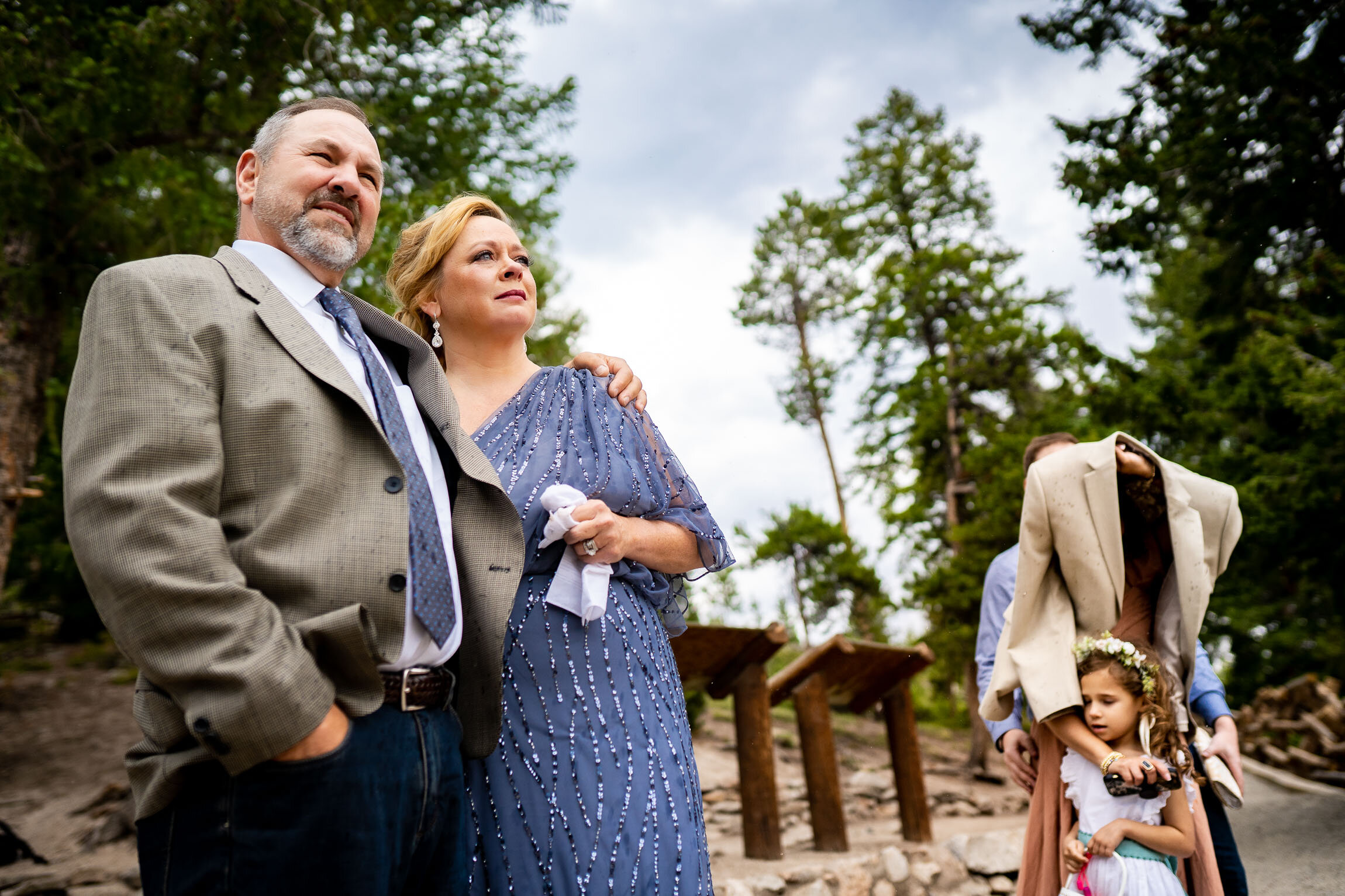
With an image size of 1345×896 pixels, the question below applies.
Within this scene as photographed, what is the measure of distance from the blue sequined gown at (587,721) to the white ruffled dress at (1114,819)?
4.61 feet

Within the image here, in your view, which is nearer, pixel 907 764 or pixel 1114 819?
pixel 1114 819

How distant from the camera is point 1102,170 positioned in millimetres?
10328

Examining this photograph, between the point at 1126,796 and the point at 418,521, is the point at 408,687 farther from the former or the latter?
the point at 1126,796

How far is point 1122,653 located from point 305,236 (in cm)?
254

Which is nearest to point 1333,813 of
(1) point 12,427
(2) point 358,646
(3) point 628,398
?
(3) point 628,398

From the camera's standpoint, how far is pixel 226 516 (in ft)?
4.88

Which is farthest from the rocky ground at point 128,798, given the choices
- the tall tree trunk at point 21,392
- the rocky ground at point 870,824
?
the tall tree trunk at point 21,392

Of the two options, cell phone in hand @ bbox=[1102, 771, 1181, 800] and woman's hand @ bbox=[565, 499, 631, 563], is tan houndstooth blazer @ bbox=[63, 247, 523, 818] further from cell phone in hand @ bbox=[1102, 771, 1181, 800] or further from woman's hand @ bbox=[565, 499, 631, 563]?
cell phone in hand @ bbox=[1102, 771, 1181, 800]

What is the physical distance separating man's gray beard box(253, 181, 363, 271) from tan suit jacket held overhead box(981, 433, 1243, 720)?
209 cm

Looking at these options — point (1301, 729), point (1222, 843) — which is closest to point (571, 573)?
point (1222, 843)

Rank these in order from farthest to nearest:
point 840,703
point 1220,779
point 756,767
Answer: point 840,703 < point 756,767 < point 1220,779

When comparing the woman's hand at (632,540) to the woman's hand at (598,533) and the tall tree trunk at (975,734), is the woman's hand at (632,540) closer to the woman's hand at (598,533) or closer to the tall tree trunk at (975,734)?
the woman's hand at (598,533)

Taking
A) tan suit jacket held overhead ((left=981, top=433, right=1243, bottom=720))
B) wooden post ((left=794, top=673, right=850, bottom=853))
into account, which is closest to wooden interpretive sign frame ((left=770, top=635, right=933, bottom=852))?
wooden post ((left=794, top=673, right=850, bottom=853))

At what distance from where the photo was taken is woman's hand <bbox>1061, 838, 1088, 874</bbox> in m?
2.86
